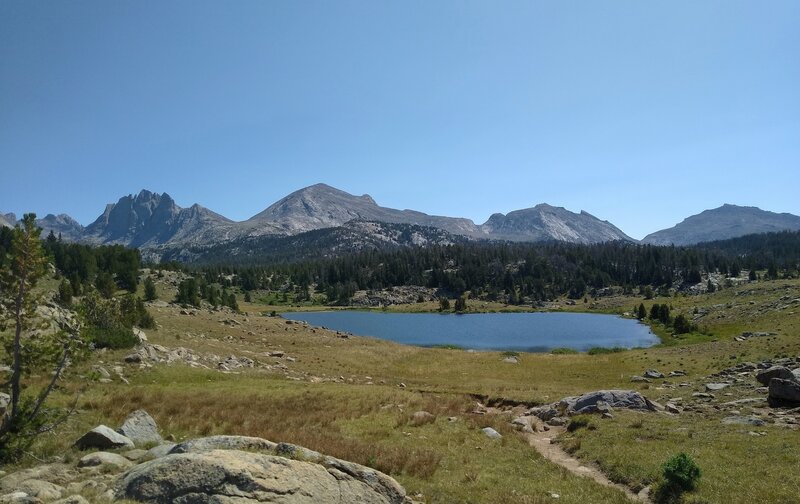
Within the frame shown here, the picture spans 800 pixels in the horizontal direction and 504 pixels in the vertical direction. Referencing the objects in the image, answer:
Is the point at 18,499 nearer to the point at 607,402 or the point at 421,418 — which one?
the point at 421,418

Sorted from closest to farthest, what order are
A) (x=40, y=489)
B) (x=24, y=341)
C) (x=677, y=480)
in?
1. (x=40, y=489)
2. (x=677, y=480)
3. (x=24, y=341)

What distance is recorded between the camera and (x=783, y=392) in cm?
2539

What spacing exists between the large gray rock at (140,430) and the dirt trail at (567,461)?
628 inches

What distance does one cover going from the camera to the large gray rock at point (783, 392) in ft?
81.9

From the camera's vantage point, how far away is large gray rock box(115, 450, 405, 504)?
9.81 metres

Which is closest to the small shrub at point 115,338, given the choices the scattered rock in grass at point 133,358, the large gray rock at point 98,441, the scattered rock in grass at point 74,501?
the scattered rock in grass at point 133,358

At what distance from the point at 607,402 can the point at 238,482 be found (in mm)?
24918

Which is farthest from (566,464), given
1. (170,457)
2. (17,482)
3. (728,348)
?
(728,348)

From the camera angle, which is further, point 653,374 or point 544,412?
point 653,374

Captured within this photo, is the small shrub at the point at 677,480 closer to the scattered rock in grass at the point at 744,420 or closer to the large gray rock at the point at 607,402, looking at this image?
the scattered rock in grass at the point at 744,420

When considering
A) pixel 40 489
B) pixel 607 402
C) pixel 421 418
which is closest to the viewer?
pixel 40 489

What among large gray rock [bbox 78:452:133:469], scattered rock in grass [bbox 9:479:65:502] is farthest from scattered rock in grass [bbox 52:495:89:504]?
large gray rock [bbox 78:452:133:469]

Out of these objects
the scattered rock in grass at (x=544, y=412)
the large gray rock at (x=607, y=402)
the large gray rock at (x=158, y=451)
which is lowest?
the scattered rock in grass at (x=544, y=412)

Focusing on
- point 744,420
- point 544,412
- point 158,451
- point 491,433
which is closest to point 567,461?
point 491,433
